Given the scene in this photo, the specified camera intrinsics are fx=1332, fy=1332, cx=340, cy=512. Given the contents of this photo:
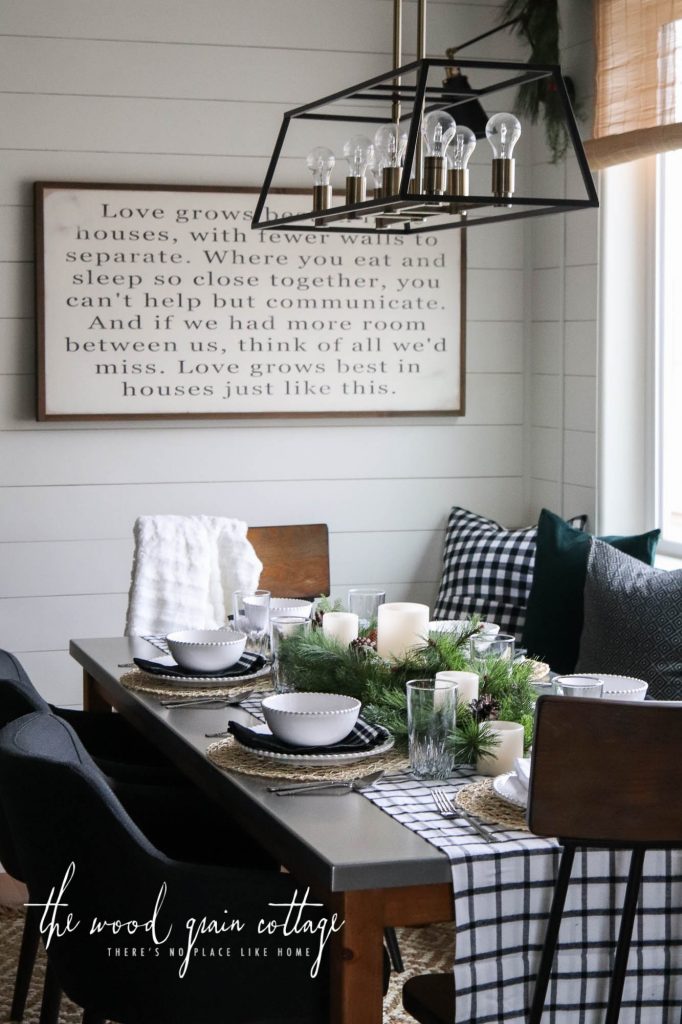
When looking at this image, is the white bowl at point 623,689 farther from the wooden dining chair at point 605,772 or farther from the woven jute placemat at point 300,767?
the wooden dining chair at point 605,772

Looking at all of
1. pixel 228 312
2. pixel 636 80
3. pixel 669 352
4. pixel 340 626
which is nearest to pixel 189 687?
pixel 340 626

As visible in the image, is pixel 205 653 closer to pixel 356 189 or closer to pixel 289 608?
pixel 289 608

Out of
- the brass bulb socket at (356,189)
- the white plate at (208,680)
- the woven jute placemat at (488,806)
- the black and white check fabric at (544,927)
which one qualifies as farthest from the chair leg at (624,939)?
the brass bulb socket at (356,189)

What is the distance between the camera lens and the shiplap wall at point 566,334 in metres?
3.75

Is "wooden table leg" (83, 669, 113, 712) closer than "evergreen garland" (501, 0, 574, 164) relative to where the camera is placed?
Yes

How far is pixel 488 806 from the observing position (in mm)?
1801

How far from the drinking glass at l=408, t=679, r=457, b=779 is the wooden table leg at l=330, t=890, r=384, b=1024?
14.4 inches

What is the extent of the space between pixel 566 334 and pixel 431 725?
223 centimetres

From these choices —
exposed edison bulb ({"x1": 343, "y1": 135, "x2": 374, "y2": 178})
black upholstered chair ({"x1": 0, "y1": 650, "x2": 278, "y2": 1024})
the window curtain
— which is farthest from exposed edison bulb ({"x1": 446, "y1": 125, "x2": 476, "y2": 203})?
the window curtain

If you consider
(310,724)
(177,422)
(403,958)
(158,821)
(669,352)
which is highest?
(669,352)

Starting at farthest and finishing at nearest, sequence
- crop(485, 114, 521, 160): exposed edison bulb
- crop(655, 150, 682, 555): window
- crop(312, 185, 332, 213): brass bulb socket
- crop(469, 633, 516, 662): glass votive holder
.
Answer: crop(655, 150, 682, 555): window → crop(312, 185, 332, 213): brass bulb socket → crop(469, 633, 516, 662): glass votive holder → crop(485, 114, 521, 160): exposed edison bulb

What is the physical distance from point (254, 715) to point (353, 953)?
0.79 metres

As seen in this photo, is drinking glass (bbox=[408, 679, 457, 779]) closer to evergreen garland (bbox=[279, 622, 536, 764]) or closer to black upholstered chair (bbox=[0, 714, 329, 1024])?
evergreen garland (bbox=[279, 622, 536, 764])

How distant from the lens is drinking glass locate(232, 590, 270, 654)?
8.78ft
